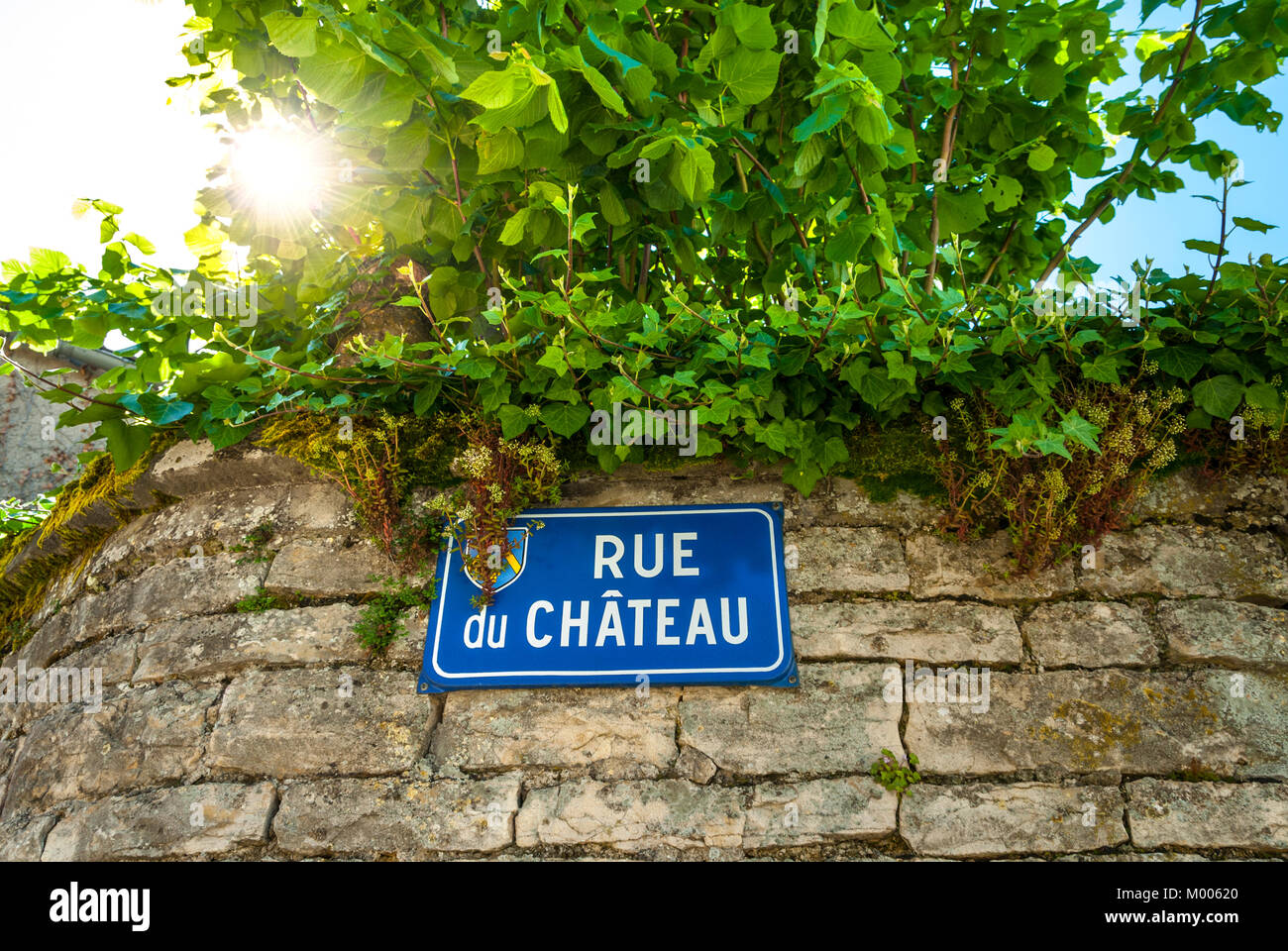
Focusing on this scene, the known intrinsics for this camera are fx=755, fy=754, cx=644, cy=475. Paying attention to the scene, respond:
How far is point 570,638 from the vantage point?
208 cm

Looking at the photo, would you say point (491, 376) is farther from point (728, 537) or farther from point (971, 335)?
point (971, 335)

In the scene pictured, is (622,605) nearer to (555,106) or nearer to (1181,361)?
(555,106)

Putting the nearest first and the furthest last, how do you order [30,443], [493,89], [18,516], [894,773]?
[493,89] → [894,773] → [18,516] → [30,443]

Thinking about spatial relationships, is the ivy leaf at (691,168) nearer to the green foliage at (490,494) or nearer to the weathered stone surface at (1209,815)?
the green foliage at (490,494)

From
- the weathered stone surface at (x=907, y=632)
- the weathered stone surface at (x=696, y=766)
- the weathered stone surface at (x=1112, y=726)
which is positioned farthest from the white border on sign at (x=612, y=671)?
the weathered stone surface at (x=1112, y=726)

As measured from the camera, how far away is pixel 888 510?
2.28 metres

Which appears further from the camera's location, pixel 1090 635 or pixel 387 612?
pixel 387 612

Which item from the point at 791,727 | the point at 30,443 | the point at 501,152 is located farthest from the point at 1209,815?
the point at 30,443

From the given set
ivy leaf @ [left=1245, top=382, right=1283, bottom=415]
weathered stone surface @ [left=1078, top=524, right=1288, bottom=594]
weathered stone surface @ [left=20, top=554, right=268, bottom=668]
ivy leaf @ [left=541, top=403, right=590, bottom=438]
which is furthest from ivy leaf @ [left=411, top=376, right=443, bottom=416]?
ivy leaf @ [left=1245, top=382, right=1283, bottom=415]

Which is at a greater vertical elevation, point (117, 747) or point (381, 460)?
point (381, 460)

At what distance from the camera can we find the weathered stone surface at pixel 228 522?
96.0 inches

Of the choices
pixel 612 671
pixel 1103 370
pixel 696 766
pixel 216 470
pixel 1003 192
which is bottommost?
pixel 696 766

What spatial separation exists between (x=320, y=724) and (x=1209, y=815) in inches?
89.0
